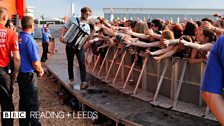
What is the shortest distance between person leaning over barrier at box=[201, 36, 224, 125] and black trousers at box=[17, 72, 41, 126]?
11.7ft

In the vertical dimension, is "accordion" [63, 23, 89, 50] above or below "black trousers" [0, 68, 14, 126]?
above

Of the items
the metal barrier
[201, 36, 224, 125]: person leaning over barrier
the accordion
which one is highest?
[201, 36, 224, 125]: person leaning over barrier

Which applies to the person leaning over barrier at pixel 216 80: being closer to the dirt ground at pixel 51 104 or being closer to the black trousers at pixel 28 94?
the black trousers at pixel 28 94

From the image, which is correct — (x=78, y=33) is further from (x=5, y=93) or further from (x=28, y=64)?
(x=5, y=93)

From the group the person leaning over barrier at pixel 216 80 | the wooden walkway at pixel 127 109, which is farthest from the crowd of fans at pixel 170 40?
the person leaning over barrier at pixel 216 80

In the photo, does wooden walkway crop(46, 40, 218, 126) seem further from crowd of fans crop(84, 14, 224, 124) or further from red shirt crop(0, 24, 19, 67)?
red shirt crop(0, 24, 19, 67)

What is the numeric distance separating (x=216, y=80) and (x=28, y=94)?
3.65m

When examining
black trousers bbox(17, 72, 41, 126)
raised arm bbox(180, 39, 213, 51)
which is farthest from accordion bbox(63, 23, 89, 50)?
raised arm bbox(180, 39, 213, 51)

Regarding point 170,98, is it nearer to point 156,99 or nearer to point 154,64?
point 156,99

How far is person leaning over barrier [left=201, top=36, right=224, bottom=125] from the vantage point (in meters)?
1.54

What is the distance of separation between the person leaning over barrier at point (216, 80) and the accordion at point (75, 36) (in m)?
5.54

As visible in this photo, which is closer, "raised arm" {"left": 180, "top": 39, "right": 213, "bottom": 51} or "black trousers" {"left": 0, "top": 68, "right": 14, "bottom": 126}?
"black trousers" {"left": 0, "top": 68, "right": 14, "bottom": 126}

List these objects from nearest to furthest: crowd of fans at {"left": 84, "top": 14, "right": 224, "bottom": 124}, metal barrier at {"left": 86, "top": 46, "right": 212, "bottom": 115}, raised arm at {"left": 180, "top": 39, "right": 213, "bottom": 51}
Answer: raised arm at {"left": 180, "top": 39, "right": 213, "bottom": 51} → crowd of fans at {"left": 84, "top": 14, "right": 224, "bottom": 124} → metal barrier at {"left": 86, "top": 46, "right": 212, "bottom": 115}

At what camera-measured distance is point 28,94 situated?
4750 millimetres
